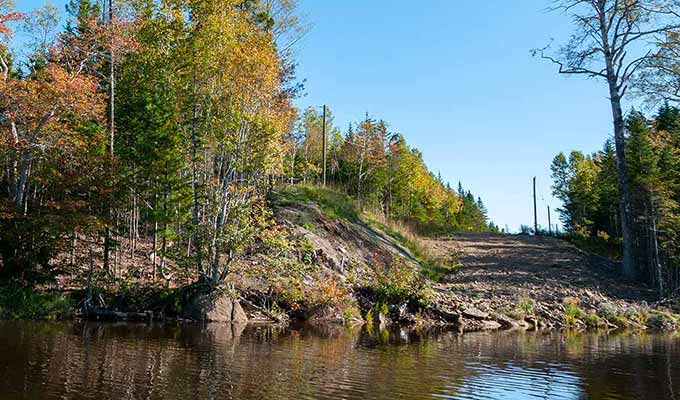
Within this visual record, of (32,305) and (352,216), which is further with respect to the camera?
(352,216)

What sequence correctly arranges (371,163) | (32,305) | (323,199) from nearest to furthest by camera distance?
(32,305) < (323,199) < (371,163)

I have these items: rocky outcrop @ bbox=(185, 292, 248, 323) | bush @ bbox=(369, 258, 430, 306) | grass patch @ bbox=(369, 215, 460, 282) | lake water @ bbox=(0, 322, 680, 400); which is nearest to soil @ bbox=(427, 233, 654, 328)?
grass patch @ bbox=(369, 215, 460, 282)

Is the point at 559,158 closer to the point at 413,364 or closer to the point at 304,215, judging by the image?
the point at 304,215

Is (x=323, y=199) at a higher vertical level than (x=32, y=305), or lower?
higher

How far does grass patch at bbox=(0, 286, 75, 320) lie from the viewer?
18.6 metres

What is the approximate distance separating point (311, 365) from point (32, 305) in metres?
12.5

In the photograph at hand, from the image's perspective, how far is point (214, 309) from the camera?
1973 cm

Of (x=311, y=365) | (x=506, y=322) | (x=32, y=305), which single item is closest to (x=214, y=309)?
(x=32, y=305)

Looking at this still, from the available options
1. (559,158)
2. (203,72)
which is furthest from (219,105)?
(559,158)

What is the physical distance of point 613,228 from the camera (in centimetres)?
5053

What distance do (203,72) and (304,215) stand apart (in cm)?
1140

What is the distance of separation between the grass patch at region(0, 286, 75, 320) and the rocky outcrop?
165 inches

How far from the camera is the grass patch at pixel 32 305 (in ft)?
61.0

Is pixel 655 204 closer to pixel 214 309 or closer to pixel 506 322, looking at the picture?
pixel 506 322
